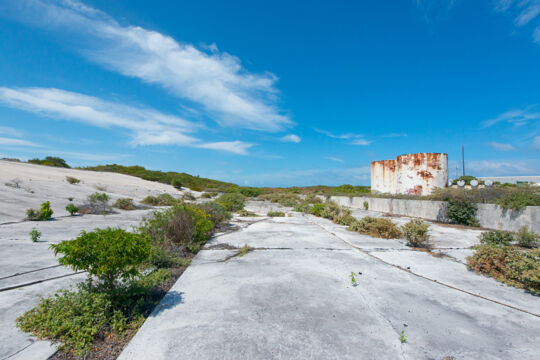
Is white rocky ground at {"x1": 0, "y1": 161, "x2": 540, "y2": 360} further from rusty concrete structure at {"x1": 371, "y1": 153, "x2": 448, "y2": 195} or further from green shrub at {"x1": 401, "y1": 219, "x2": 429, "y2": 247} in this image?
rusty concrete structure at {"x1": 371, "y1": 153, "x2": 448, "y2": 195}

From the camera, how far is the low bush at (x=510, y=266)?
3.55 metres

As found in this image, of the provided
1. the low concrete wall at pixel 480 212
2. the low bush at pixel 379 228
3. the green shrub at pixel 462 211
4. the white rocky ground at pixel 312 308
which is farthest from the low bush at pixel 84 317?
the green shrub at pixel 462 211

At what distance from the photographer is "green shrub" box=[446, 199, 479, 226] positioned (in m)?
9.03

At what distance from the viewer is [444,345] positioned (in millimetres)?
2291

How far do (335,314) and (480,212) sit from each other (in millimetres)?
9117

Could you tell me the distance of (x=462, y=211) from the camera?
924 centimetres

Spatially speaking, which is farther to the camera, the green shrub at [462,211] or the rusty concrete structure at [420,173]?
the rusty concrete structure at [420,173]

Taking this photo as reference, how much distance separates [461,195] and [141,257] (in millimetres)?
10832

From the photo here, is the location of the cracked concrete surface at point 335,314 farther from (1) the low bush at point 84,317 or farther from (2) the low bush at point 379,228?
(2) the low bush at point 379,228

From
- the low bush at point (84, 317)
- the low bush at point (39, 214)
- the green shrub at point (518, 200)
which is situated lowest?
the low bush at point (84, 317)

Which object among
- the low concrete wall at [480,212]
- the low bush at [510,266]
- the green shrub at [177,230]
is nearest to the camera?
the low bush at [510,266]

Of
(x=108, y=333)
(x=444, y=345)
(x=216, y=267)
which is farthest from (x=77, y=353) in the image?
(x=444, y=345)

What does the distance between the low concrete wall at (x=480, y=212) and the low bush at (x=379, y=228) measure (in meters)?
3.57

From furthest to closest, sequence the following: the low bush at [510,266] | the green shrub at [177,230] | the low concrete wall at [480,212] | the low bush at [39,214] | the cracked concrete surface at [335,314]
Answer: the low bush at [39,214]
the low concrete wall at [480,212]
the green shrub at [177,230]
the low bush at [510,266]
the cracked concrete surface at [335,314]
